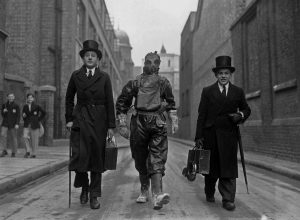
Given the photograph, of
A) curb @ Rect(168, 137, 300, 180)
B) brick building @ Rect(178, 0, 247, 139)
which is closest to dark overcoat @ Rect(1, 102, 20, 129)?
curb @ Rect(168, 137, 300, 180)

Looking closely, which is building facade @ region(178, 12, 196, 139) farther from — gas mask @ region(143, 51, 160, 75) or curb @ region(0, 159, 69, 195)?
gas mask @ region(143, 51, 160, 75)

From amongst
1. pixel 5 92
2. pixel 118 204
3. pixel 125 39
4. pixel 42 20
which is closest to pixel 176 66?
pixel 125 39

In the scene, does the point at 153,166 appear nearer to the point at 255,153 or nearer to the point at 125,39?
the point at 255,153

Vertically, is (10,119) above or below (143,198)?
above

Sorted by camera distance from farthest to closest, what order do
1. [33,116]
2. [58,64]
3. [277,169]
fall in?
[58,64]
[33,116]
[277,169]

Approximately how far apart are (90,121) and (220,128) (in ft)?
5.37

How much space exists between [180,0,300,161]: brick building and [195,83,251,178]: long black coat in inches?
243

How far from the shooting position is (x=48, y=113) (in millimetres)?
17266

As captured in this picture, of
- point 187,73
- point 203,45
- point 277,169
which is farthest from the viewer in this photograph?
point 187,73

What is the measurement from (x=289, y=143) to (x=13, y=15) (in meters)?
13.5

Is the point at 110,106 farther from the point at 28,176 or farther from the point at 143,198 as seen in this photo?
the point at 28,176

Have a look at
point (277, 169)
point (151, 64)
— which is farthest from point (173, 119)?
point (277, 169)

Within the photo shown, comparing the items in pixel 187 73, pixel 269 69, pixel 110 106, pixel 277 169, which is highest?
pixel 187 73

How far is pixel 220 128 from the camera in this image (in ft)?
17.3
